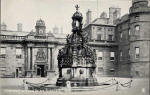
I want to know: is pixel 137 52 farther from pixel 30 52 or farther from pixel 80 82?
pixel 30 52

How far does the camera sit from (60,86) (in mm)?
3539

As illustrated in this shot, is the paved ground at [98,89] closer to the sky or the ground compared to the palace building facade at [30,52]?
closer to the ground

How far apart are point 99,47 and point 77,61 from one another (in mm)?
734

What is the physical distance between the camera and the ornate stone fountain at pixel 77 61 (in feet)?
12.4

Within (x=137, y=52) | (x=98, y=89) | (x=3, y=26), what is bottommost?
(x=98, y=89)

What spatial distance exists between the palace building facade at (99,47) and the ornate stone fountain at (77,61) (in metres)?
0.13

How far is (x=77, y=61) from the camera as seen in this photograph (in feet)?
12.8

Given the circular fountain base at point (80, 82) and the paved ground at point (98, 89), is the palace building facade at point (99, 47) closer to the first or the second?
the paved ground at point (98, 89)

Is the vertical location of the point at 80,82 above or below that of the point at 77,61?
below

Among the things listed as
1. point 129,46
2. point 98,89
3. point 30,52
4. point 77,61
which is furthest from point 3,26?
point 129,46

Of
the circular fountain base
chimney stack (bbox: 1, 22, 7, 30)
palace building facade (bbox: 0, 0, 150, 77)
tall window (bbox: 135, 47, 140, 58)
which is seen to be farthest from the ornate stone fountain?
chimney stack (bbox: 1, 22, 7, 30)

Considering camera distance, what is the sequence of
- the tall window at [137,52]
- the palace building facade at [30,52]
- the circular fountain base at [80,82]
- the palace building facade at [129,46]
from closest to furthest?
the palace building facade at [30,52] < the palace building facade at [129,46] < the circular fountain base at [80,82] < the tall window at [137,52]

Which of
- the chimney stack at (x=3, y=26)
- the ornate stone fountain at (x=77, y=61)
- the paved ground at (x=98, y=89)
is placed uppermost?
the chimney stack at (x=3, y=26)

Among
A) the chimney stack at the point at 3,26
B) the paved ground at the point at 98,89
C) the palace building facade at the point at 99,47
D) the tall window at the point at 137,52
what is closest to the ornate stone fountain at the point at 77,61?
the palace building facade at the point at 99,47
